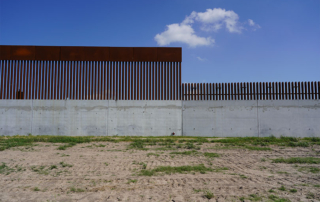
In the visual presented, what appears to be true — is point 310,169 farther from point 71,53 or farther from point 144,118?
point 71,53

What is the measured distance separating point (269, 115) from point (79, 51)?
17.1 m

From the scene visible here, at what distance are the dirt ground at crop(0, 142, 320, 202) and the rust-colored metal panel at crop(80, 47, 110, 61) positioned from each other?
12093 millimetres

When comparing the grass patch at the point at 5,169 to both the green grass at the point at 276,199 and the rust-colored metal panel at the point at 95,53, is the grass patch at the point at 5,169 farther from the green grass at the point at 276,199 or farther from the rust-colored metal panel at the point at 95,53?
the rust-colored metal panel at the point at 95,53

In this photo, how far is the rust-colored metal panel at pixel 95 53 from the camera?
21.2 m

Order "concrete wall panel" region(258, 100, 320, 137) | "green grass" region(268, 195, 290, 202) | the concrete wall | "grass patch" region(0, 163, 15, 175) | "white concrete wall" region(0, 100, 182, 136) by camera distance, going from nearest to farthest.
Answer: "green grass" region(268, 195, 290, 202) → "grass patch" region(0, 163, 15, 175) → "concrete wall panel" region(258, 100, 320, 137) → the concrete wall → "white concrete wall" region(0, 100, 182, 136)

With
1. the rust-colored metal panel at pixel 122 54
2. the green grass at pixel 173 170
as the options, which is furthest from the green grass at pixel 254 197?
the rust-colored metal panel at pixel 122 54

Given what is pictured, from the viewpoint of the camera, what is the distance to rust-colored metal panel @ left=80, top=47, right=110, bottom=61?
69.4ft

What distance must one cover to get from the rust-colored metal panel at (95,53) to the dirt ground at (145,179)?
12093mm

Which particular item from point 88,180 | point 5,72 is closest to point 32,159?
point 88,180

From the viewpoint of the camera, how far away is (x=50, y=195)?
5883 mm

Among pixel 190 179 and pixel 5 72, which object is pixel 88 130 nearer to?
pixel 5 72

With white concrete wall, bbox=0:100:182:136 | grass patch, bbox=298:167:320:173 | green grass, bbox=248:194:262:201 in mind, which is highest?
white concrete wall, bbox=0:100:182:136

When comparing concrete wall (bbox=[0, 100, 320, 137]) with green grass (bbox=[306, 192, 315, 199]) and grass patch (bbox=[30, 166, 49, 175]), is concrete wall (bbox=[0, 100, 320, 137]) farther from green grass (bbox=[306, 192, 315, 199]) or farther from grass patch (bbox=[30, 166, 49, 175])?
green grass (bbox=[306, 192, 315, 199])

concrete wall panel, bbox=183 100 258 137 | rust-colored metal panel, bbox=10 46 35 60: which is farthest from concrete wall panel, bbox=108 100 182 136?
rust-colored metal panel, bbox=10 46 35 60
